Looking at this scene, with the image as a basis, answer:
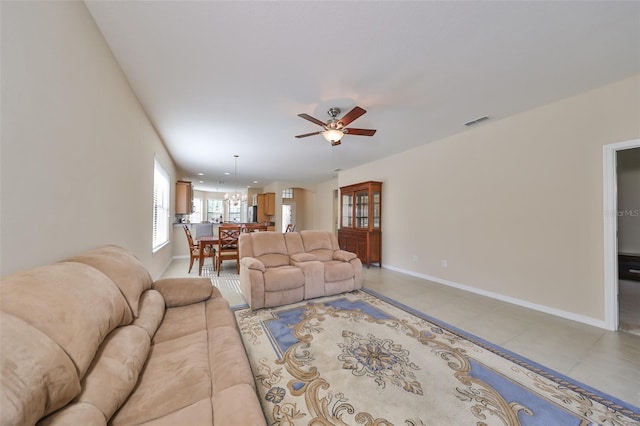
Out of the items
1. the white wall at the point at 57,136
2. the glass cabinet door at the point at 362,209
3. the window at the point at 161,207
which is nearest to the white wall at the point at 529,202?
the glass cabinet door at the point at 362,209

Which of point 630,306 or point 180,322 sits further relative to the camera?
point 630,306

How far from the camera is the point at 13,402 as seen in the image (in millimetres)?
587

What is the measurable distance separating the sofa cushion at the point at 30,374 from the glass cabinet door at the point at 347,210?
18.3ft

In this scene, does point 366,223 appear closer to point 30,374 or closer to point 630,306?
point 630,306

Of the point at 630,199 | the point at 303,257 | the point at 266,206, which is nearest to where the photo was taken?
the point at 303,257

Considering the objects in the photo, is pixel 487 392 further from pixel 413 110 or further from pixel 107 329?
pixel 413 110

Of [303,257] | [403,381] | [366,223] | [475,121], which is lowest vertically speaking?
[403,381]

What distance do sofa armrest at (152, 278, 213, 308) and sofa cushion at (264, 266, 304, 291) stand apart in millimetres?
891

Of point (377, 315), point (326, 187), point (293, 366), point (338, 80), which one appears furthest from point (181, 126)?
point (326, 187)

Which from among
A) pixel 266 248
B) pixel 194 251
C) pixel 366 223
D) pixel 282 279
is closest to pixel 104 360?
pixel 282 279

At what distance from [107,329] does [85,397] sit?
1.09ft

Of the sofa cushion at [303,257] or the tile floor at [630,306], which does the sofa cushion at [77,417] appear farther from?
the tile floor at [630,306]

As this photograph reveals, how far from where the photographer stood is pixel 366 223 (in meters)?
5.57

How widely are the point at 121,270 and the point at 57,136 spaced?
35.1 inches
